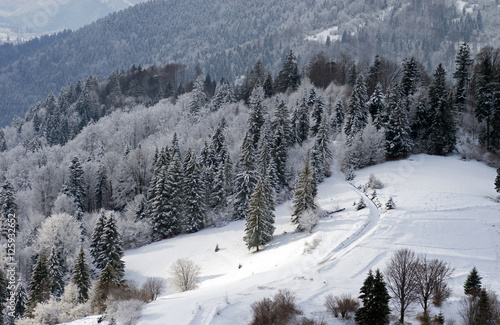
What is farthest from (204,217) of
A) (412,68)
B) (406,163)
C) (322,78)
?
(322,78)

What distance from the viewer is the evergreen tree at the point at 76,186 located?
2539 inches

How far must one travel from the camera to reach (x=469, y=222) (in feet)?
125

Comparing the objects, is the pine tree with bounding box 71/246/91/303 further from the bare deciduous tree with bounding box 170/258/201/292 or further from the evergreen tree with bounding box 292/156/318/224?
the evergreen tree with bounding box 292/156/318/224

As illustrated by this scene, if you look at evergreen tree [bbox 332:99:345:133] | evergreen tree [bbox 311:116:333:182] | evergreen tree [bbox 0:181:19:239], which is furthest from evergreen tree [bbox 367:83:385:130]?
evergreen tree [bbox 0:181:19:239]

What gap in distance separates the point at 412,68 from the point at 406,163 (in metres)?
20.1

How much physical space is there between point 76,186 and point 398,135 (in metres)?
54.9

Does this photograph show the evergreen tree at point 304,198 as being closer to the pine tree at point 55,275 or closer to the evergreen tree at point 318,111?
the evergreen tree at point 318,111

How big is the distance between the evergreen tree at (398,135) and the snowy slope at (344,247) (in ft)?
7.60

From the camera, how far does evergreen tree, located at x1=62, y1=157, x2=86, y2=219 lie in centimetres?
6450

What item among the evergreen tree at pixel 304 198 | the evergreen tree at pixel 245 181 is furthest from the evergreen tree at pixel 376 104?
the evergreen tree at pixel 304 198

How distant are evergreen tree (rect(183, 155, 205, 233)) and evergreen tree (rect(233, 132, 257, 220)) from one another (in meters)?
5.20

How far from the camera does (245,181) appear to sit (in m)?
56.5

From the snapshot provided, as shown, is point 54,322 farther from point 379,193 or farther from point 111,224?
point 379,193

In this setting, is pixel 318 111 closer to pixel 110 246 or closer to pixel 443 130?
pixel 443 130
